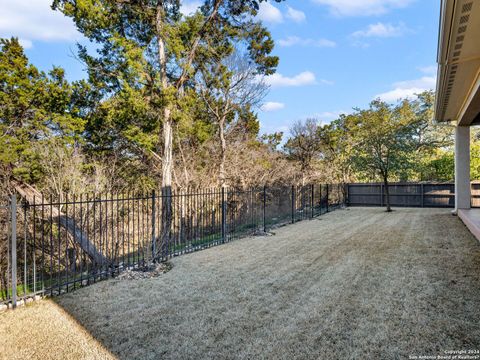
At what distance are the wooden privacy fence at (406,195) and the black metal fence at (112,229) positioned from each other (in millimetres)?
3920

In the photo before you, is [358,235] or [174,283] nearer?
[174,283]

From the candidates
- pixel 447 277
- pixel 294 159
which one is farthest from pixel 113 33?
pixel 294 159

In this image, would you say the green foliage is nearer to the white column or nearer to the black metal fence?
the black metal fence

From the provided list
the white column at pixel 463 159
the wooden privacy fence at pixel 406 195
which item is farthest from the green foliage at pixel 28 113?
the wooden privacy fence at pixel 406 195

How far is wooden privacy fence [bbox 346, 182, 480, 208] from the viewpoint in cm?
1540

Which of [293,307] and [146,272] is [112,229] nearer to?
[146,272]

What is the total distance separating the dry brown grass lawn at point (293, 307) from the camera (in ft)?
8.26

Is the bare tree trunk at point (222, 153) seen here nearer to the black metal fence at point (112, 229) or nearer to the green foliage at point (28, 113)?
the black metal fence at point (112, 229)

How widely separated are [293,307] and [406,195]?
1621 cm

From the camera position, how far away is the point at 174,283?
4.44 m

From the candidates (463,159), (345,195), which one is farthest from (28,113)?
(345,195)

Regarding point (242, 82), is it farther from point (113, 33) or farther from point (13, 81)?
point (13, 81)

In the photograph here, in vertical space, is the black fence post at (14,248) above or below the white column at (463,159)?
below

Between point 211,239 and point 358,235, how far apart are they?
4.18 meters
